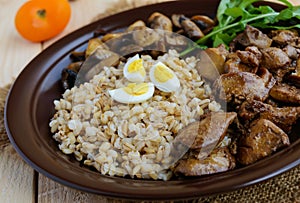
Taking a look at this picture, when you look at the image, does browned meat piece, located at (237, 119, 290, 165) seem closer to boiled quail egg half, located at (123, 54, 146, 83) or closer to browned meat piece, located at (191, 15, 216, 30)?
boiled quail egg half, located at (123, 54, 146, 83)

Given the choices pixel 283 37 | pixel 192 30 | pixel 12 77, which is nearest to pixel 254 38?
pixel 283 37

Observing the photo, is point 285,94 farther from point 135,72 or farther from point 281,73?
point 135,72

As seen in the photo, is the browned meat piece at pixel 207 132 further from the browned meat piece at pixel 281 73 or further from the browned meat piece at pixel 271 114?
the browned meat piece at pixel 281 73

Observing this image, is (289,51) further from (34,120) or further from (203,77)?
(34,120)

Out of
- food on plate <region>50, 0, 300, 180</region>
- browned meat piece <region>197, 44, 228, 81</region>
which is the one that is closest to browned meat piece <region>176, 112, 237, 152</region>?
food on plate <region>50, 0, 300, 180</region>

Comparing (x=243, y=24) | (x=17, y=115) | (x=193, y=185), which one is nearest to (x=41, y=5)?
(x=17, y=115)
